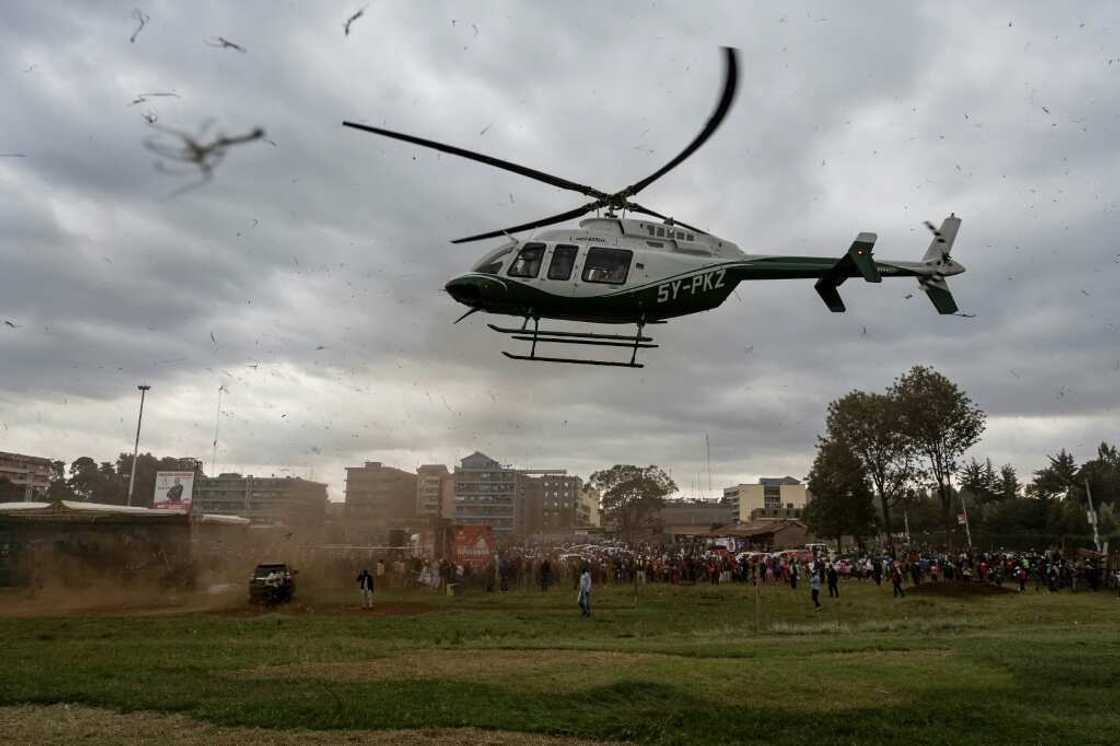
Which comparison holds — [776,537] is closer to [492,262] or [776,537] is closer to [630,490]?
[630,490]

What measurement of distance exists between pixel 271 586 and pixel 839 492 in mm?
46492

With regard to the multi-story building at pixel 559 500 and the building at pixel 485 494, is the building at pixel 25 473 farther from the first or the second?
the multi-story building at pixel 559 500

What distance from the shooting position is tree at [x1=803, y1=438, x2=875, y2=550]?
6006 centimetres

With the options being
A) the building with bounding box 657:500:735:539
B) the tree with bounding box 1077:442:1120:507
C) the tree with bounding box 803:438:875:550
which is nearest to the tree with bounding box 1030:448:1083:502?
the tree with bounding box 1077:442:1120:507

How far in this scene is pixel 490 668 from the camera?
1537 cm

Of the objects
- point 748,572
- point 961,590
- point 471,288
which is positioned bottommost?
point 748,572

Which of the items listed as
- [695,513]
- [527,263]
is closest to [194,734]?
[527,263]

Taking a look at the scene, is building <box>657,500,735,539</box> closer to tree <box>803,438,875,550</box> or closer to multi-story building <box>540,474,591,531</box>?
multi-story building <box>540,474,591,531</box>

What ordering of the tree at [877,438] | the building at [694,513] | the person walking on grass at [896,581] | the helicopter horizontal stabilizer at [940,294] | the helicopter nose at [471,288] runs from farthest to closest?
the building at [694,513]
the tree at [877,438]
the person walking on grass at [896,581]
the helicopter horizontal stabilizer at [940,294]
the helicopter nose at [471,288]

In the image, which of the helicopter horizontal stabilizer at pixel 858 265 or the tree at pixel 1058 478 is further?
the tree at pixel 1058 478

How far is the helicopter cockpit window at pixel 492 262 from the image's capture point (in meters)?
16.0

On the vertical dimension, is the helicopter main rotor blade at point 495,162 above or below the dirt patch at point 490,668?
above

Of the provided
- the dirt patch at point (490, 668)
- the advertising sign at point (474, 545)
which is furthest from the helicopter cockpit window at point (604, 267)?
the advertising sign at point (474, 545)

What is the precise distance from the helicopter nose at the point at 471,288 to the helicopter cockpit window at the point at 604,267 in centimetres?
189
